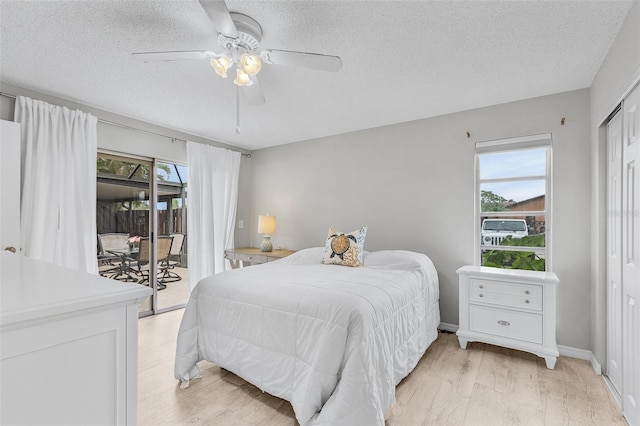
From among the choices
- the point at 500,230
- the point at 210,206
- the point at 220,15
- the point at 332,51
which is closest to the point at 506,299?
the point at 500,230

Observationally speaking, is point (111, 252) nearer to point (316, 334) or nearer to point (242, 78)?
point (242, 78)

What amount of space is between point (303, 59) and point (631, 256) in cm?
232

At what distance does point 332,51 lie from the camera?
2139 millimetres

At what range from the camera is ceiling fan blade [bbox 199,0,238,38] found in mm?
1383

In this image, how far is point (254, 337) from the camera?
2.02 metres

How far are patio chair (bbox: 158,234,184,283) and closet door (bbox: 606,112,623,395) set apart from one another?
4483 millimetres

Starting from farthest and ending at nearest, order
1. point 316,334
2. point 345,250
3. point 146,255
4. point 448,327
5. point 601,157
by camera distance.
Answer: point 146,255, point 448,327, point 345,250, point 601,157, point 316,334

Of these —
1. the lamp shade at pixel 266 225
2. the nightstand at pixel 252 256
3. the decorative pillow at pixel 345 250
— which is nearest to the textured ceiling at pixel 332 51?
the decorative pillow at pixel 345 250

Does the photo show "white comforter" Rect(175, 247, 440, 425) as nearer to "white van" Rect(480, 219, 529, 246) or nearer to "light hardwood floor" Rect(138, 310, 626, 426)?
"light hardwood floor" Rect(138, 310, 626, 426)

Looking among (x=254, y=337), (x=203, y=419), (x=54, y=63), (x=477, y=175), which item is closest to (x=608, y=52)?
(x=477, y=175)

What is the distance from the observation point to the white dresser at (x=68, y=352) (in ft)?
2.07

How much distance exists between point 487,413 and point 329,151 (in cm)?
325

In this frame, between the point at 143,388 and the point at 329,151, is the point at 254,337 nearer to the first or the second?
the point at 143,388

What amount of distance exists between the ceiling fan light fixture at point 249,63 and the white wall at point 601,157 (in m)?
2.18
